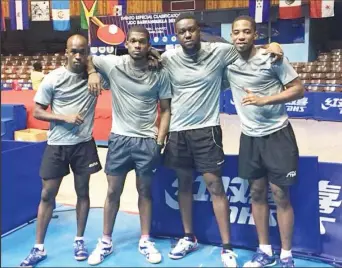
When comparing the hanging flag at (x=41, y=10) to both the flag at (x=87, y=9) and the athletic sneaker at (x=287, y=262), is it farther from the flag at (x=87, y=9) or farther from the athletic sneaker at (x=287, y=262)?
the athletic sneaker at (x=287, y=262)

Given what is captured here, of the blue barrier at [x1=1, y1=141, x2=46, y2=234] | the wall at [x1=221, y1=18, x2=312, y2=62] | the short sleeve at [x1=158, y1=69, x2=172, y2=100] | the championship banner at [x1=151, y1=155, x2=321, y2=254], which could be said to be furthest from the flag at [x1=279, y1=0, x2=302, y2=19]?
the short sleeve at [x1=158, y1=69, x2=172, y2=100]

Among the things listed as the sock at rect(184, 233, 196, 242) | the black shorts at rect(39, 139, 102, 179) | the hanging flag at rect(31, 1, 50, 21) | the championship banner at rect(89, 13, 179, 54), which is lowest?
the sock at rect(184, 233, 196, 242)

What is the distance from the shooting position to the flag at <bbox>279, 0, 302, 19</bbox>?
1399 centimetres

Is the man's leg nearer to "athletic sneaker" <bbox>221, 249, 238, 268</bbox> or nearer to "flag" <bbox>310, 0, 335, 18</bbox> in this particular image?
"athletic sneaker" <bbox>221, 249, 238, 268</bbox>

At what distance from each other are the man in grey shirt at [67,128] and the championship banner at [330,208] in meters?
1.61

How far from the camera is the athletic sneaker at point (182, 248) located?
11.0 feet

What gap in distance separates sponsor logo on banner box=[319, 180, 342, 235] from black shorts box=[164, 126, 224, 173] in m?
0.81

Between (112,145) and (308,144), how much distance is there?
5529 mm

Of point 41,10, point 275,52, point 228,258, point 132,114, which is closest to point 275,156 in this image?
point 275,52

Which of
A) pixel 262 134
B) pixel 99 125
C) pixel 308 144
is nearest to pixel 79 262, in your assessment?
pixel 262 134

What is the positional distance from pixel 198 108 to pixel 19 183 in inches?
69.0

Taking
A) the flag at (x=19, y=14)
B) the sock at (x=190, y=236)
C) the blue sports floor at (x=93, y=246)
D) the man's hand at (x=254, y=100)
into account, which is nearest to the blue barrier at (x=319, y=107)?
the blue sports floor at (x=93, y=246)

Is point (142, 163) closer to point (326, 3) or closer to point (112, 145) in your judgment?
point (112, 145)

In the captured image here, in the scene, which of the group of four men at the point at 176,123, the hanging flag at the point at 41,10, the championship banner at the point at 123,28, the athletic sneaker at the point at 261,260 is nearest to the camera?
the group of four men at the point at 176,123
